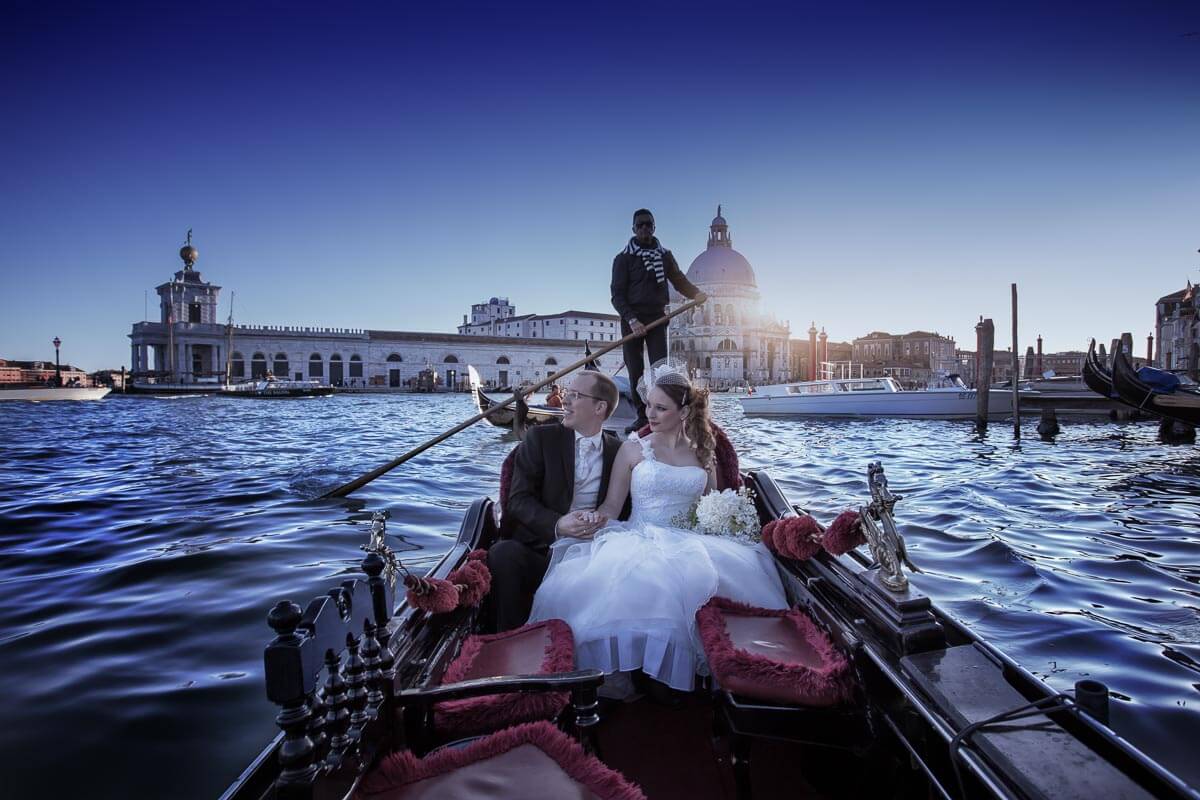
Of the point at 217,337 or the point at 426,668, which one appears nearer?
the point at 426,668

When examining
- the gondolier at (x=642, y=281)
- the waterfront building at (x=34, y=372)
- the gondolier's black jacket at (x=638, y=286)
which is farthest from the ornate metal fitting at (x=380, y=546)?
the waterfront building at (x=34, y=372)

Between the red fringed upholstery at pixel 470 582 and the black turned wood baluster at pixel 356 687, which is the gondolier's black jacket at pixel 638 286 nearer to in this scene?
the red fringed upholstery at pixel 470 582

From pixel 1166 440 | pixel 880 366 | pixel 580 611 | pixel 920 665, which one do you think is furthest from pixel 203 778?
pixel 880 366

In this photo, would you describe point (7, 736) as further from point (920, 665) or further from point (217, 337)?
point (217, 337)

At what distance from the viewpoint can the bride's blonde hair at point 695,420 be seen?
2262 mm

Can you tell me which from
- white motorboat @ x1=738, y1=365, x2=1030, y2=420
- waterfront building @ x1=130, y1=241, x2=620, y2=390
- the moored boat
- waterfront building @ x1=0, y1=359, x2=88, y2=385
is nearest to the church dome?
waterfront building @ x1=130, y1=241, x2=620, y2=390

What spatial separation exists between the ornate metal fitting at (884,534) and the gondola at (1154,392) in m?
9.37

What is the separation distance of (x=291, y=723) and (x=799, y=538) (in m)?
1.38

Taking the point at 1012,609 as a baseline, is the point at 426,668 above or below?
above

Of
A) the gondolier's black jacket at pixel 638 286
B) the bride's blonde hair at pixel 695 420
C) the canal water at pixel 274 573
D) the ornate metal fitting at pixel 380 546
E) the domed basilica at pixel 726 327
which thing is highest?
the domed basilica at pixel 726 327

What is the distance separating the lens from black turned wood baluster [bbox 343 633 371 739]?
1027 mm

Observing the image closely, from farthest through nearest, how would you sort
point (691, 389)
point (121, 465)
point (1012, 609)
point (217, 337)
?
point (217, 337)
point (121, 465)
point (1012, 609)
point (691, 389)

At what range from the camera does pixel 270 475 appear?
6.39m

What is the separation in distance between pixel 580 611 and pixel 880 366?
5796cm
